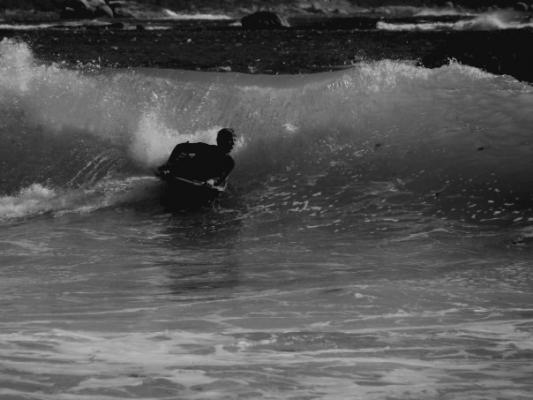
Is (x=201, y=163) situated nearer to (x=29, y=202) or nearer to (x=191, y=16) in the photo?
(x=29, y=202)

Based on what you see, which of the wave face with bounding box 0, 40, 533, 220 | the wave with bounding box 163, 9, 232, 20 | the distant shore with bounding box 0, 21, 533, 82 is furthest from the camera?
the wave with bounding box 163, 9, 232, 20

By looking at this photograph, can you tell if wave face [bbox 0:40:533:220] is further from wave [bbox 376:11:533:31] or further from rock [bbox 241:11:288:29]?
rock [bbox 241:11:288:29]

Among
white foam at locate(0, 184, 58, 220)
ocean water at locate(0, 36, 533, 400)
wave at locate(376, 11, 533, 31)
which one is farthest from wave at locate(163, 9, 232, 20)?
white foam at locate(0, 184, 58, 220)

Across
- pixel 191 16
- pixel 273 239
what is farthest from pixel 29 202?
pixel 191 16

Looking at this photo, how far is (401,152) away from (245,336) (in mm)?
6619

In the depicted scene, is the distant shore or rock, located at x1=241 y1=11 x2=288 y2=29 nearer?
the distant shore

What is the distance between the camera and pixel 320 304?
7.02 meters

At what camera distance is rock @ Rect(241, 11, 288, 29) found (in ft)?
214

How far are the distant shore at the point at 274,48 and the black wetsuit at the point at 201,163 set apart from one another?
1369 cm

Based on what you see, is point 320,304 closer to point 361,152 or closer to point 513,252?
point 513,252

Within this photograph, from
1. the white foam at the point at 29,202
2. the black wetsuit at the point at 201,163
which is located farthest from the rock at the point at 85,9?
the black wetsuit at the point at 201,163

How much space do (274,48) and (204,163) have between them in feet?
110

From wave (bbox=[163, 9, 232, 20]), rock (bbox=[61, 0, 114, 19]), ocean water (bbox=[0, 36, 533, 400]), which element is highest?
rock (bbox=[61, 0, 114, 19])

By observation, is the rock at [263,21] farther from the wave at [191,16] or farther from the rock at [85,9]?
the wave at [191,16]
